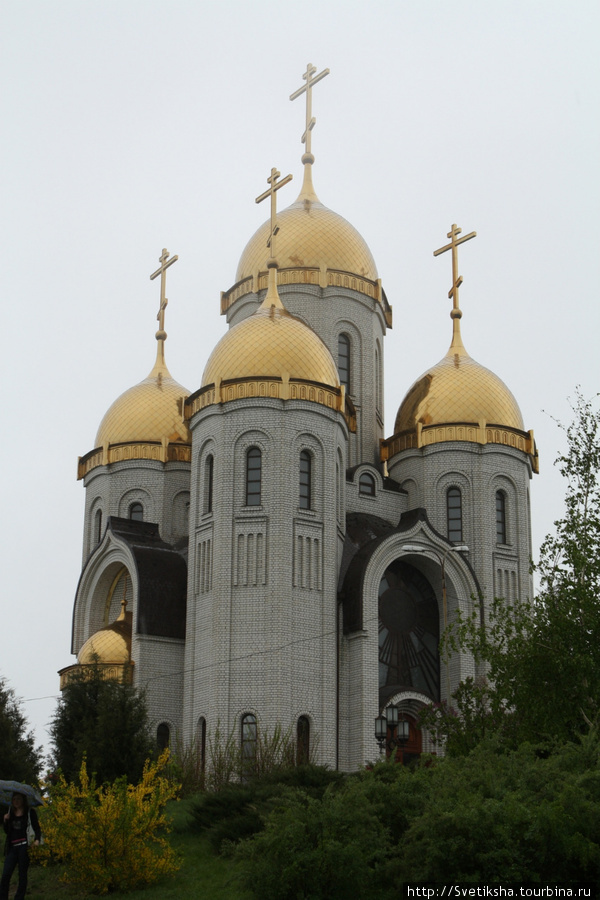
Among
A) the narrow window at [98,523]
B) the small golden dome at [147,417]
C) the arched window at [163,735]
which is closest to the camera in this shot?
the arched window at [163,735]

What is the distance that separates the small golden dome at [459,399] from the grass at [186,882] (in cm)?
1913

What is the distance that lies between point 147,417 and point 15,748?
591 inches

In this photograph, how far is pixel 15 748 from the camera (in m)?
24.5

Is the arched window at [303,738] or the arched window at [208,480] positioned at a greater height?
the arched window at [208,480]

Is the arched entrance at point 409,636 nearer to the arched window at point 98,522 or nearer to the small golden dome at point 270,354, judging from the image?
the small golden dome at point 270,354

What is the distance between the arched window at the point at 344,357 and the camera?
38375mm

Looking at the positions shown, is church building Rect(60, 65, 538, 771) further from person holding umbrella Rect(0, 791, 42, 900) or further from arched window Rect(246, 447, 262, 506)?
person holding umbrella Rect(0, 791, 42, 900)

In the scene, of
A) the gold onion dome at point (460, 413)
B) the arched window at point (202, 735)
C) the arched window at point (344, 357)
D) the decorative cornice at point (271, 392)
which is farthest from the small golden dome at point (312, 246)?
the arched window at point (202, 735)

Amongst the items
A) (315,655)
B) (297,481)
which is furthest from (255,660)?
(297,481)

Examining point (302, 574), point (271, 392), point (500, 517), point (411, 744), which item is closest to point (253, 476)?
point (271, 392)

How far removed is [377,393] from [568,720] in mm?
20843

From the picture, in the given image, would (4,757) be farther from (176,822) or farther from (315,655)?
(315,655)

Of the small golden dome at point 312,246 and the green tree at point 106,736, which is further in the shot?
the small golden dome at point 312,246

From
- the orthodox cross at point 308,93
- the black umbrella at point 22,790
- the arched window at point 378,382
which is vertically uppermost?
the orthodox cross at point 308,93
